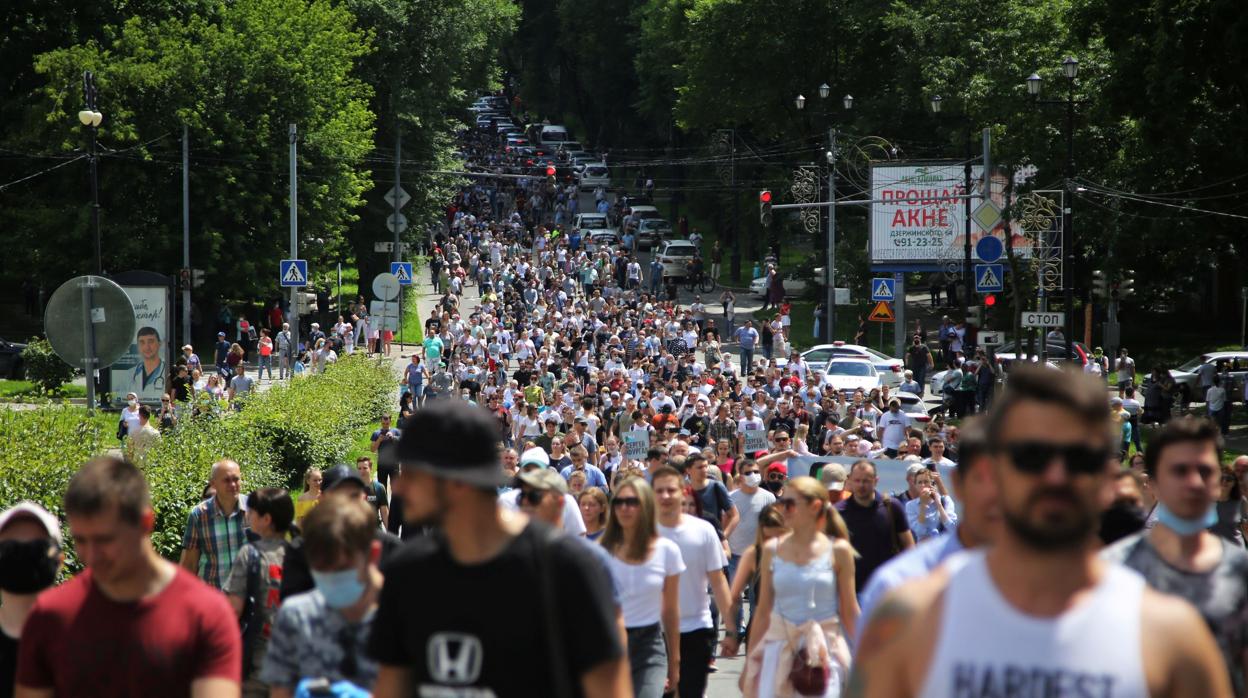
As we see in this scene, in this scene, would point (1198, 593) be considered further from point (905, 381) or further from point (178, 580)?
point (905, 381)

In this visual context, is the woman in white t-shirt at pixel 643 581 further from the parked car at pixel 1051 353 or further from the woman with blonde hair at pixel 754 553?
the parked car at pixel 1051 353

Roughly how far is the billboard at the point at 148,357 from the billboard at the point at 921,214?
2769 centimetres

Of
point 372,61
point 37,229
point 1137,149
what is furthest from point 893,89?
point 37,229

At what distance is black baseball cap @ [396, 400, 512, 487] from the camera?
419 centimetres

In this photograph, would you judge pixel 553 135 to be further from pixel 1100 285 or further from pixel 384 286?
pixel 1100 285

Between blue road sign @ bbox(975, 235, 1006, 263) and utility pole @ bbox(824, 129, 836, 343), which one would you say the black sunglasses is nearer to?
blue road sign @ bbox(975, 235, 1006, 263)

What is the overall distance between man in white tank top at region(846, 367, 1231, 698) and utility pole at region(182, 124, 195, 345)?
43820mm

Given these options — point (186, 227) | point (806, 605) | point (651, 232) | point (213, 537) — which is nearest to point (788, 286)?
point (651, 232)

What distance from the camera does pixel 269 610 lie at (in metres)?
7.82

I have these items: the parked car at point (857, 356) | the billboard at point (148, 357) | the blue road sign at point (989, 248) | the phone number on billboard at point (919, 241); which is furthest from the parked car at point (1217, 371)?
the billboard at point (148, 357)

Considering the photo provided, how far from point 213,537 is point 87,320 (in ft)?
28.0

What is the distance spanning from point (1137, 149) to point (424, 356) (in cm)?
1766

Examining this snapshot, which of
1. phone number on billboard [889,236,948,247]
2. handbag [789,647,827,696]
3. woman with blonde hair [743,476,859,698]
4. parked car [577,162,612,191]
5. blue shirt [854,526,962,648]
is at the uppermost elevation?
parked car [577,162,612,191]

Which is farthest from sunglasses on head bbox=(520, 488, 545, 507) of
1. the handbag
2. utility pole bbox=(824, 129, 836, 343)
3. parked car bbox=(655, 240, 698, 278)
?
parked car bbox=(655, 240, 698, 278)
